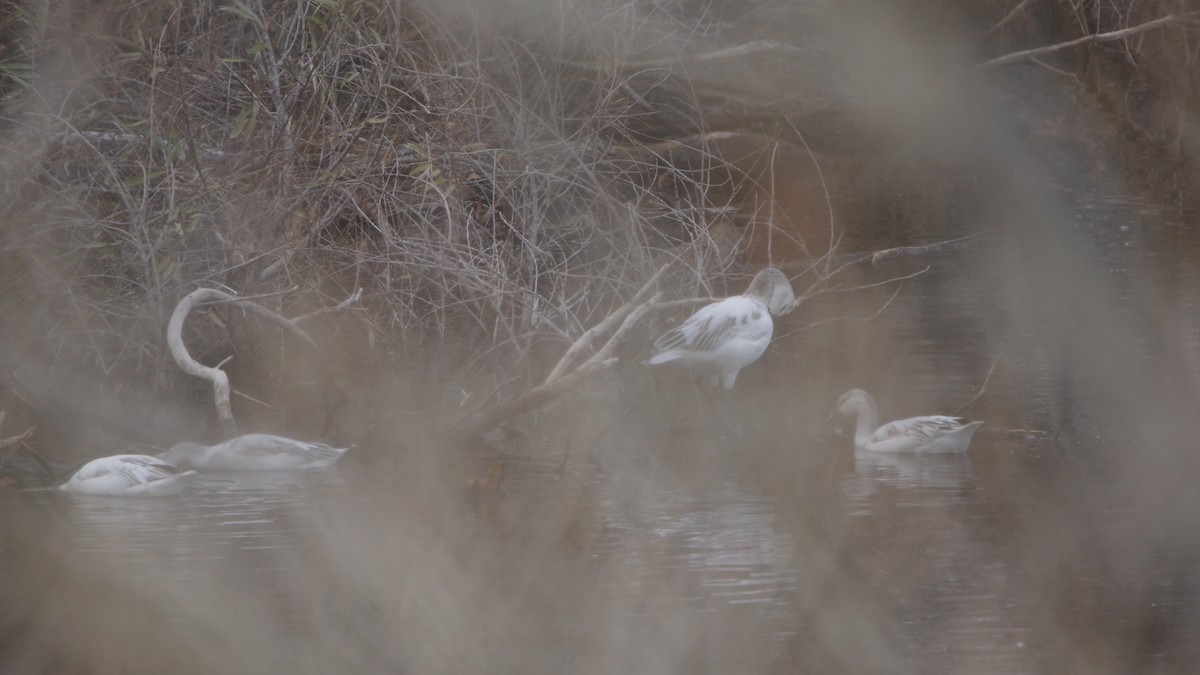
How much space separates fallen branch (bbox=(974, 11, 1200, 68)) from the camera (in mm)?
6844

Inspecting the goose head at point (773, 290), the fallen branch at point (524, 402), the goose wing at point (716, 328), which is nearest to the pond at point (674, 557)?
the fallen branch at point (524, 402)

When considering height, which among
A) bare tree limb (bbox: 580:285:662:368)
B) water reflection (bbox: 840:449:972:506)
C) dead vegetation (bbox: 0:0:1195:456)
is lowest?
water reflection (bbox: 840:449:972:506)

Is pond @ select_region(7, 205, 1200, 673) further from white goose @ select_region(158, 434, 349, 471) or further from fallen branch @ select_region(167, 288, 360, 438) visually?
fallen branch @ select_region(167, 288, 360, 438)

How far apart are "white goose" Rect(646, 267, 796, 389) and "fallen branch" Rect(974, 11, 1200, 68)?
2.25 metres

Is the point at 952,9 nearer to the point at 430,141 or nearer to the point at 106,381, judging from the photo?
the point at 430,141

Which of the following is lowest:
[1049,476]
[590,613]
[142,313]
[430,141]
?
[1049,476]

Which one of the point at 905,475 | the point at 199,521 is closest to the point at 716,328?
the point at 905,475

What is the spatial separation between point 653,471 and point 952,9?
13.4 feet

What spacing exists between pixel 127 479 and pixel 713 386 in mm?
2712

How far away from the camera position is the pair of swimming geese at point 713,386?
182 inches

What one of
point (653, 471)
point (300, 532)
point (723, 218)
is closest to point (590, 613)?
point (300, 532)

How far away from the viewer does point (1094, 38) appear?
23.1ft

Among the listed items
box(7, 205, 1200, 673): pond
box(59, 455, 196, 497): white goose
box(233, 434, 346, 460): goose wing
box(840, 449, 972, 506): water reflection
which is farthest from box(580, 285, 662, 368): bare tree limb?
box(59, 455, 196, 497): white goose

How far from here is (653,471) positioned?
508cm
